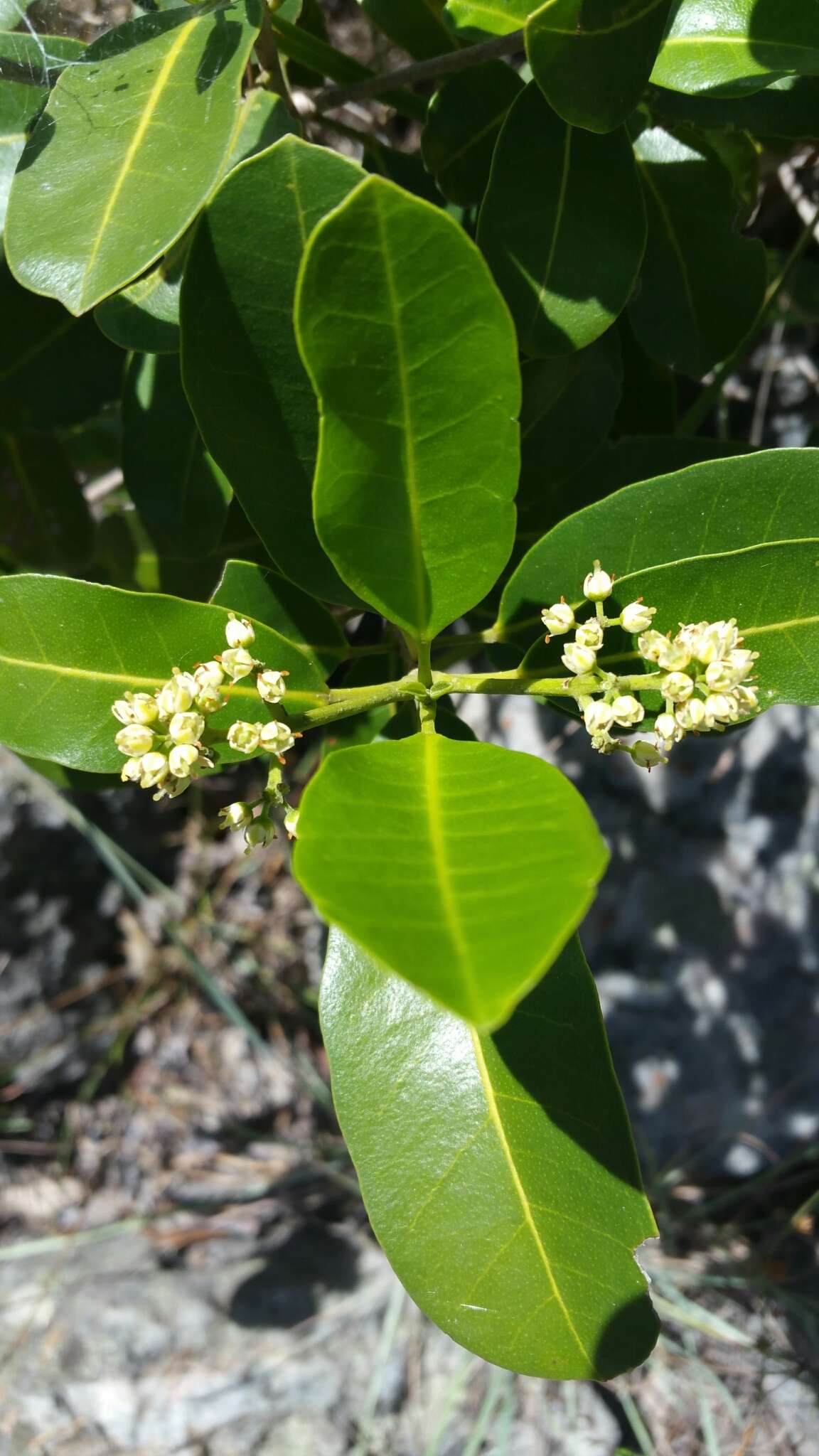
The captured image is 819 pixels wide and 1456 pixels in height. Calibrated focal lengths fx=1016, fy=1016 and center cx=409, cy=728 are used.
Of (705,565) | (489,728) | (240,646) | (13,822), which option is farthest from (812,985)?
(13,822)

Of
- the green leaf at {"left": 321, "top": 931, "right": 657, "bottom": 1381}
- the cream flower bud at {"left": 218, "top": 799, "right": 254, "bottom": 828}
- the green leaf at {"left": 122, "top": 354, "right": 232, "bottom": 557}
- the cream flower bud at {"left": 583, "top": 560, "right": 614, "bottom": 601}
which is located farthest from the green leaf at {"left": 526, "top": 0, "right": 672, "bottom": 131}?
the green leaf at {"left": 321, "top": 931, "right": 657, "bottom": 1381}

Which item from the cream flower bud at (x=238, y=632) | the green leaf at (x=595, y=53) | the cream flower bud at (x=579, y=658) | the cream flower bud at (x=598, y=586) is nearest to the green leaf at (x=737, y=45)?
the green leaf at (x=595, y=53)

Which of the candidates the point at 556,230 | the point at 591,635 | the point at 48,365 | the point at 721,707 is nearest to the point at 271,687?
the point at 591,635

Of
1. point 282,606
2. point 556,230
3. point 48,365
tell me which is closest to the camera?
point 556,230

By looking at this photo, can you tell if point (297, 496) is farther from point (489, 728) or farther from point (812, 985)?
point (812, 985)

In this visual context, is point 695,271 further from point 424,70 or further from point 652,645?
point 652,645

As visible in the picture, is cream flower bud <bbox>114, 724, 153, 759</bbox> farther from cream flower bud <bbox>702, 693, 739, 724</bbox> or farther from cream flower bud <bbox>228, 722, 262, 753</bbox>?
cream flower bud <bbox>702, 693, 739, 724</bbox>
